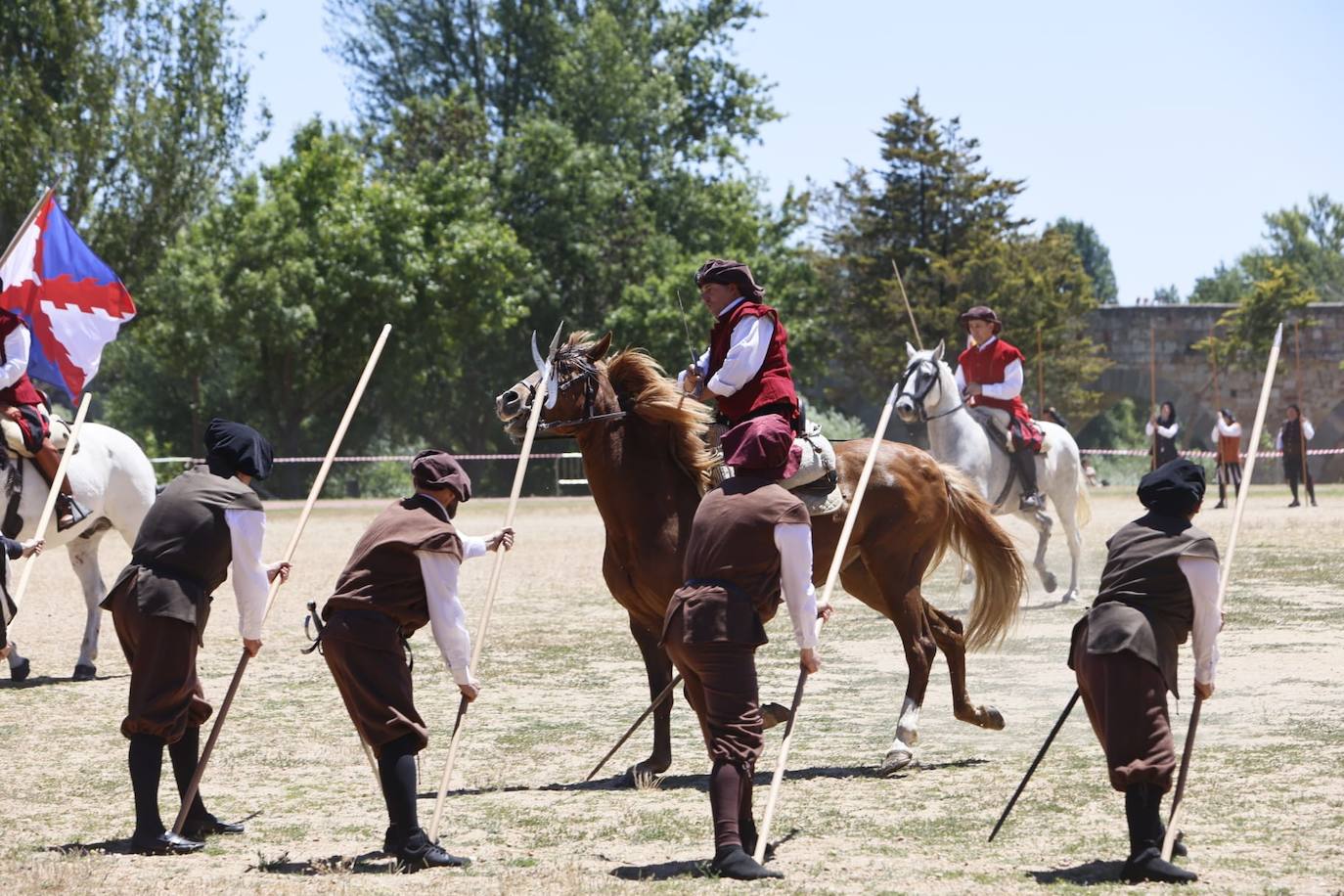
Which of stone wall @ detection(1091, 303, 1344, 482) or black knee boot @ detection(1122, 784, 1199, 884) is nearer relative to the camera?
black knee boot @ detection(1122, 784, 1199, 884)

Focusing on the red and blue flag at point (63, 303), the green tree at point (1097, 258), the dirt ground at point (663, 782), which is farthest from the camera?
the green tree at point (1097, 258)

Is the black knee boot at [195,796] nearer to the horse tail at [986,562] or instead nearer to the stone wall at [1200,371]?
the horse tail at [986,562]

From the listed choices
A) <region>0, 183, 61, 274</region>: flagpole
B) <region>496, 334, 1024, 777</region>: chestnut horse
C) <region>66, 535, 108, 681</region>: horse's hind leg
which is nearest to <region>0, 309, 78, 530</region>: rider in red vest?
<region>0, 183, 61, 274</region>: flagpole

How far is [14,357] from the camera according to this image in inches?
416

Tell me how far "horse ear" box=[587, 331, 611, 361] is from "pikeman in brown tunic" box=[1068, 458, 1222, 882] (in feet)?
8.94

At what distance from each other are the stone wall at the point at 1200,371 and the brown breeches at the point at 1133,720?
41.3 meters

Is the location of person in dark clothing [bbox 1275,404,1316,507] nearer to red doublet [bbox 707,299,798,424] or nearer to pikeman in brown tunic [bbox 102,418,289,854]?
red doublet [bbox 707,299,798,424]

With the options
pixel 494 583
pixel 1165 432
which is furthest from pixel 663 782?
pixel 1165 432

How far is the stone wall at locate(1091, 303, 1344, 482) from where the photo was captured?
4556cm

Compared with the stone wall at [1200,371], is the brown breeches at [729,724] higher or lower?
lower

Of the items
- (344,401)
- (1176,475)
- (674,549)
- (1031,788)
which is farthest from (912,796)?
(344,401)

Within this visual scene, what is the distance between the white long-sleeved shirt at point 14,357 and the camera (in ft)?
34.5

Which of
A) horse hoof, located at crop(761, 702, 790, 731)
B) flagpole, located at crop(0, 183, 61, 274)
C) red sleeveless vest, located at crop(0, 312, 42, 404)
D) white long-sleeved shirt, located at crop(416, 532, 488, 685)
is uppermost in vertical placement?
flagpole, located at crop(0, 183, 61, 274)

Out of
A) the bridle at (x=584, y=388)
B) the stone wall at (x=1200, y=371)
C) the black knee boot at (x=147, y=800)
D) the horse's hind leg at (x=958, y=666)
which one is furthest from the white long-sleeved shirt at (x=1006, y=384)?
the stone wall at (x=1200, y=371)
